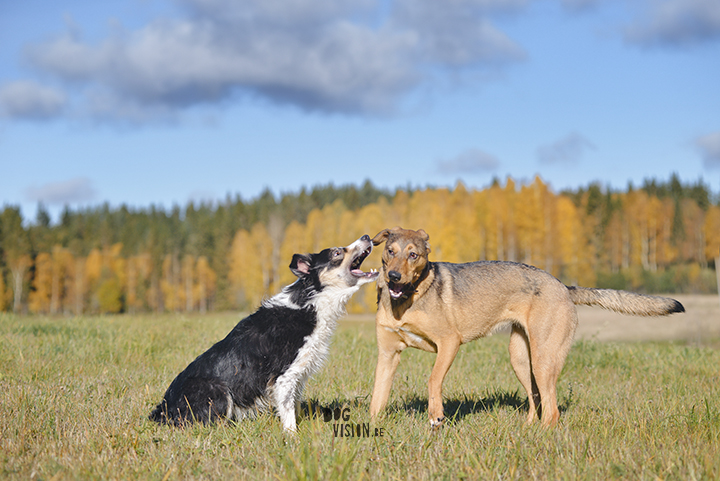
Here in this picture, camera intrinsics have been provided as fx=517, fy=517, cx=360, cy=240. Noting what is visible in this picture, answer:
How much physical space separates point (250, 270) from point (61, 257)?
3508 cm

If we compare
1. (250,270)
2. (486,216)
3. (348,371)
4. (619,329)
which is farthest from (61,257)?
(348,371)

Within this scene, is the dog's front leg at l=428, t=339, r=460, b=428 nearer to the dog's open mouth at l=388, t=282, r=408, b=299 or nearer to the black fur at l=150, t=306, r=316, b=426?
the dog's open mouth at l=388, t=282, r=408, b=299

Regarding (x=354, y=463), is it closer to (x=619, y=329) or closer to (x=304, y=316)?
(x=304, y=316)

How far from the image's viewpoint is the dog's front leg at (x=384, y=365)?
5.64 metres

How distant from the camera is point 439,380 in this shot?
17.4 ft

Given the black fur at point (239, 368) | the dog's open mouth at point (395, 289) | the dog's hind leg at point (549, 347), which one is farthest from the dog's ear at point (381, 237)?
the dog's hind leg at point (549, 347)

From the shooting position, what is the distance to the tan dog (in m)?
5.48

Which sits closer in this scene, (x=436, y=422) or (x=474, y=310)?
(x=436, y=422)

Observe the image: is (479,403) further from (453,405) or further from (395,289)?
(395,289)

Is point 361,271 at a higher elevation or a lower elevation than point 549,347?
higher

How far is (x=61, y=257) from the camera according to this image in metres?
91.1

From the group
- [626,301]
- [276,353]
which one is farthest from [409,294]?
[626,301]

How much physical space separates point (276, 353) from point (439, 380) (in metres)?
1.72

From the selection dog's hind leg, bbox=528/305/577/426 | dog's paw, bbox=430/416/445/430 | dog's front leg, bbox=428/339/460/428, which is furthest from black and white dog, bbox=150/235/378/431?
dog's hind leg, bbox=528/305/577/426
